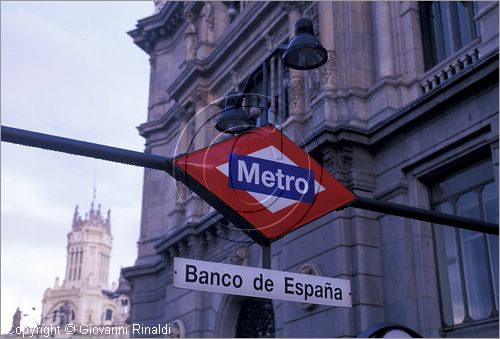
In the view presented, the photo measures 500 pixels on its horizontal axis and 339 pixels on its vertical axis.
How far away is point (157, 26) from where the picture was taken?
32406mm

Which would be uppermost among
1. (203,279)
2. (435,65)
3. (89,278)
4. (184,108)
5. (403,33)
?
(89,278)

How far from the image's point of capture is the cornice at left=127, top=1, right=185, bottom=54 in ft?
102

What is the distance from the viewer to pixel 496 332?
12938mm

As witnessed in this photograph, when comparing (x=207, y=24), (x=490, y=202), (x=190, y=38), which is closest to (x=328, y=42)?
(x=490, y=202)

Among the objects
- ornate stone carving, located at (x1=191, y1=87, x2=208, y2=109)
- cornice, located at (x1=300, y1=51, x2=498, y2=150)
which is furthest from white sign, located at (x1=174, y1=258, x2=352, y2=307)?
ornate stone carving, located at (x1=191, y1=87, x2=208, y2=109)

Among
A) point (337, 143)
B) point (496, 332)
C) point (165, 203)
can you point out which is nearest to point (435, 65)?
point (337, 143)

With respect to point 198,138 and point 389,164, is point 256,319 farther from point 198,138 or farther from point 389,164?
point 198,138

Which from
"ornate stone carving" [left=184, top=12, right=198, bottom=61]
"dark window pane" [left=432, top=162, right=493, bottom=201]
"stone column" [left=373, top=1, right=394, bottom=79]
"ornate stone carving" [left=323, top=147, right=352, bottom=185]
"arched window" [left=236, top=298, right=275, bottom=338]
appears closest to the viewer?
"dark window pane" [left=432, top=162, right=493, bottom=201]

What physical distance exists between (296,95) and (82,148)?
1331 centimetres

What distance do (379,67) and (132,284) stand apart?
15.3 m

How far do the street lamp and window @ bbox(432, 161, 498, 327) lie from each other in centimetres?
643

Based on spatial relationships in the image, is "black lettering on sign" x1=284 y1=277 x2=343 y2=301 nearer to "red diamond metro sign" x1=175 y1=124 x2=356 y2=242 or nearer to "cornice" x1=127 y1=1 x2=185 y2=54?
"red diamond metro sign" x1=175 y1=124 x2=356 y2=242

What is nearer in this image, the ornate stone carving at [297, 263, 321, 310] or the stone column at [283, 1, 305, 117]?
the ornate stone carving at [297, 263, 321, 310]

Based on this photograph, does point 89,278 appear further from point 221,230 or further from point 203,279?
point 203,279
